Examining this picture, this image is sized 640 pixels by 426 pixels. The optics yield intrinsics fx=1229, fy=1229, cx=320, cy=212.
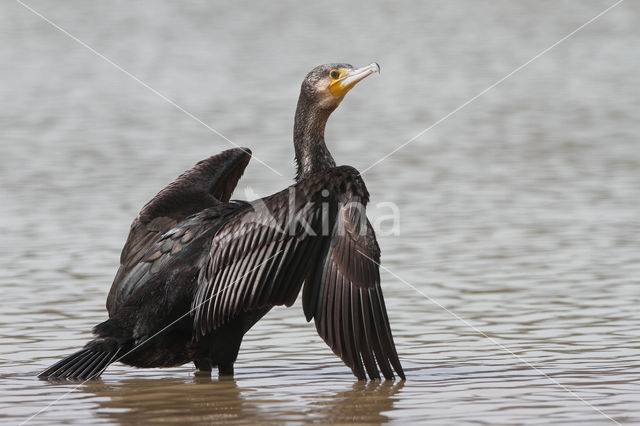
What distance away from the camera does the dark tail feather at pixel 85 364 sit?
21.9ft

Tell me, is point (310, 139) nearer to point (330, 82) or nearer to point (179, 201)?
point (330, 82)

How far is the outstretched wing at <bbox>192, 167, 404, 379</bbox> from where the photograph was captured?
6.44 m

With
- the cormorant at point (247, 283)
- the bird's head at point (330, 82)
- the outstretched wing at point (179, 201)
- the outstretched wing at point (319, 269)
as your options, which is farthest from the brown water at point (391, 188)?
the bird's head at point (330, 82)

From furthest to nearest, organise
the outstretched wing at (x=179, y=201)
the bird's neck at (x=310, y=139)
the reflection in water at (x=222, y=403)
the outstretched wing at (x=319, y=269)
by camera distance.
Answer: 1. the bird's neck at (x=310, y=139)
2. the outstretched wing at (x=179, y=201)
3. the outstretched wing at (x=319, y=269)
4. the reflection in water at (x=222, y=403)

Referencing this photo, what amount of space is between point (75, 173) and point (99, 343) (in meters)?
8.63

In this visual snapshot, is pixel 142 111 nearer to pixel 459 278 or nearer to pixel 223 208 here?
pixel 459 278

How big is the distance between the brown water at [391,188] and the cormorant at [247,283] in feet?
0.66

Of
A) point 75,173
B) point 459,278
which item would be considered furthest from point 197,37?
point 459,278

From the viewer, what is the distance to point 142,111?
68.0 feet

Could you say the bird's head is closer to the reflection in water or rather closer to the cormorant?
the cormorant

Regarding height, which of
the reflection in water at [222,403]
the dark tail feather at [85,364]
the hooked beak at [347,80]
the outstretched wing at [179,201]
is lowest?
the reflection in water at [222,403]

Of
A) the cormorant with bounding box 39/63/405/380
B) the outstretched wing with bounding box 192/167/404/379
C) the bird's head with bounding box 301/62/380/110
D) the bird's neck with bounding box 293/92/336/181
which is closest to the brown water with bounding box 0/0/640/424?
the cormorant with bounding box 39/63/405/380

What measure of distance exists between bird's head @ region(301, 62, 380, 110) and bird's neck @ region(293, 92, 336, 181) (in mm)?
46

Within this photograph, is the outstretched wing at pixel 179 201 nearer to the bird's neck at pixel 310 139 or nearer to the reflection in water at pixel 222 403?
the bird's neck at pixel 310 139
